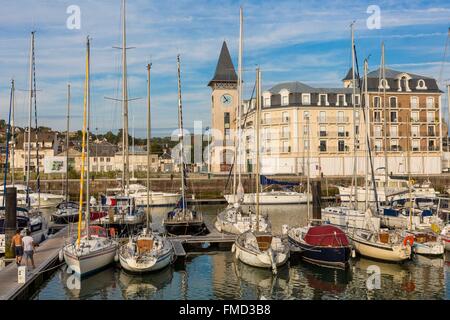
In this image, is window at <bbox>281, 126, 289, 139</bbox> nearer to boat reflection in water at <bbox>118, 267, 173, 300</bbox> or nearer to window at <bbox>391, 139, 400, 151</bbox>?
window at <bbox>391, 139, 400, 151</bbox>

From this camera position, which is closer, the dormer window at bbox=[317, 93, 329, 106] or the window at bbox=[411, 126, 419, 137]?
the dormer window at bbox=[317, 93, 329, 106]

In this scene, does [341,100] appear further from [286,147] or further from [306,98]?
[286,147]

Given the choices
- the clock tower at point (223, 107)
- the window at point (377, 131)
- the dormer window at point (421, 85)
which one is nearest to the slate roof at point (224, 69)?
the clock tower at point (223, 107)

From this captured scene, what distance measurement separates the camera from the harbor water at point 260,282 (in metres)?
21.5

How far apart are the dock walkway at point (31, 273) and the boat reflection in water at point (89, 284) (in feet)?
3.13

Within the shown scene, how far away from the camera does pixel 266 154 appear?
79312 mm

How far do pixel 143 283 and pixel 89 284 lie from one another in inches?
97.7

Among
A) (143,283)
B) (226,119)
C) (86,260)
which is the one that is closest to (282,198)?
(226,119)

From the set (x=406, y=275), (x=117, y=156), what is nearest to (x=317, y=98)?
(x=117, y=156)

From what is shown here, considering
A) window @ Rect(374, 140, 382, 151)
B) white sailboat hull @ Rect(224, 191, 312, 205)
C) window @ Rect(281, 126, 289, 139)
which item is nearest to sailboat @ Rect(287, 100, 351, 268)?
white sailboat hull @ Rect(224, 191, 312, 205)

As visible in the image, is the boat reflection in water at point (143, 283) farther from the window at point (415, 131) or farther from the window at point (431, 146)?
the window at point (431, 146)

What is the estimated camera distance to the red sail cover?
85.4 ft

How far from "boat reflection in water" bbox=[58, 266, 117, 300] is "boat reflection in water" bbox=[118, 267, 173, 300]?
20.9 inches

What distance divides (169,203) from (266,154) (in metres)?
23.8
